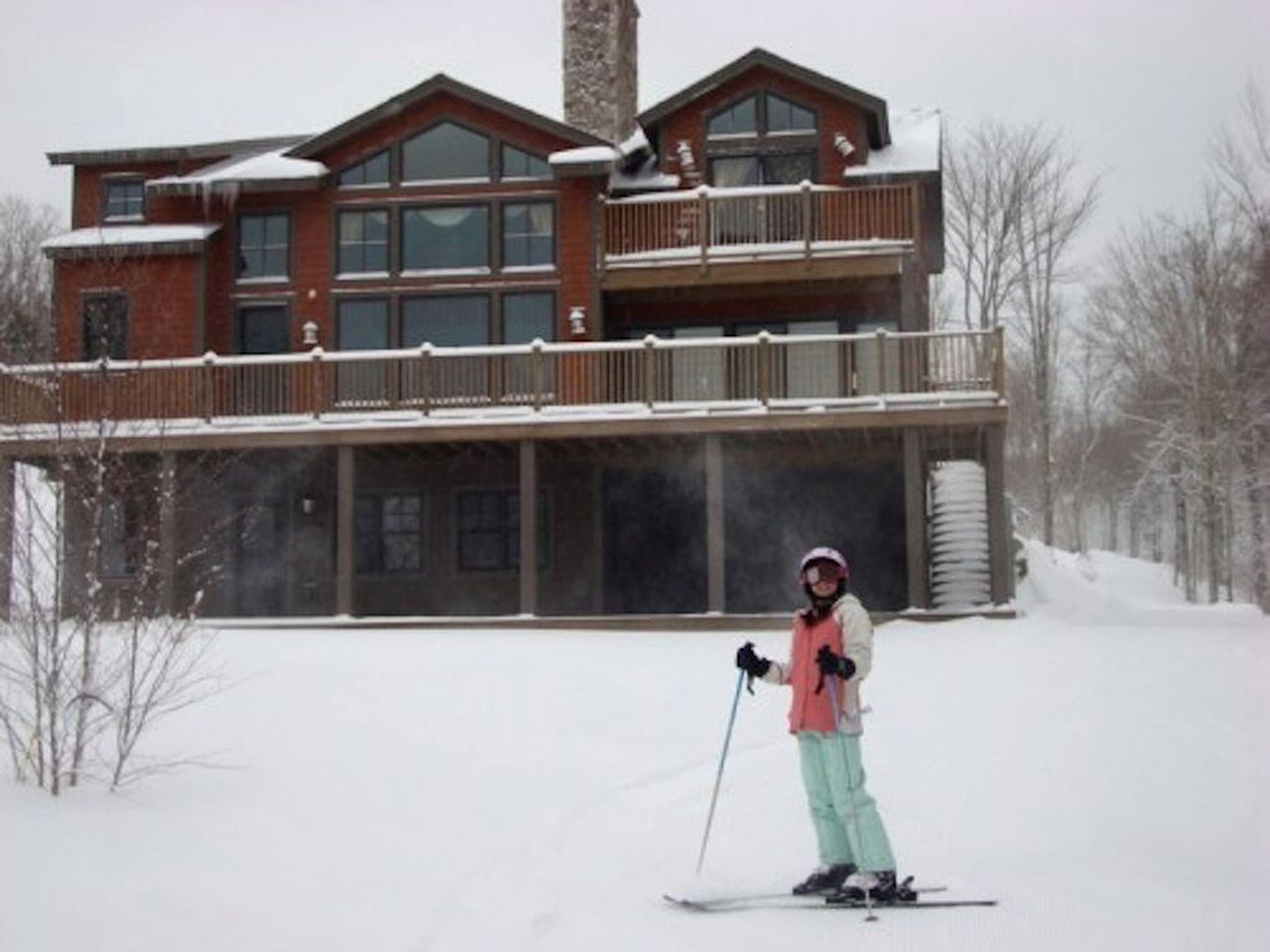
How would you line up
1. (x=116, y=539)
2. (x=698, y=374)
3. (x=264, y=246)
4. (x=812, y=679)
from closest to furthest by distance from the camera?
(x=812, y=679) → (x=116, y=539) → (x=698, y=374) → (x=264, y=246)

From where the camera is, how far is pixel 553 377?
68.3ft

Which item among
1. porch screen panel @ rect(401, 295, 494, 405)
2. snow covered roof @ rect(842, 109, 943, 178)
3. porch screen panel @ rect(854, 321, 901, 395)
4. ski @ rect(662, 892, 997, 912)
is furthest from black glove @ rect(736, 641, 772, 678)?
porch screen panel @ rect(401, 295, 494, 405)

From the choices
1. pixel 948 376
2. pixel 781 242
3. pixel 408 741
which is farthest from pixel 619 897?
pixel 781 242

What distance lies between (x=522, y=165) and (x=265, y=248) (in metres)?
4.49

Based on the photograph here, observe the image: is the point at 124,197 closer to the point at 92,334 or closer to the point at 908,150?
the point at 92,334

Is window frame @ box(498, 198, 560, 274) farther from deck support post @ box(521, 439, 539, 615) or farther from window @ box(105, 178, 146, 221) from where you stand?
window @ box(105, 178, 146, 221)

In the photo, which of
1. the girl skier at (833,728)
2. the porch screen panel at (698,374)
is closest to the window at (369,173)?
the porch screen panel at (698,374)

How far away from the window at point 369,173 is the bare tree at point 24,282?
202 inches

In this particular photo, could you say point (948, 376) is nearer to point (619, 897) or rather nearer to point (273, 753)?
point (273, 753)

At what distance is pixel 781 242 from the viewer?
2125cm

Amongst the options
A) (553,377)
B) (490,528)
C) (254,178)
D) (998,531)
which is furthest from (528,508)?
(254,178)

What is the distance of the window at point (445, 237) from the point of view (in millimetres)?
22719

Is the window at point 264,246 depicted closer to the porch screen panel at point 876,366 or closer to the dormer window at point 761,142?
the dormer window at point 761,142

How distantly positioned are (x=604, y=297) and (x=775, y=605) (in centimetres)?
565
